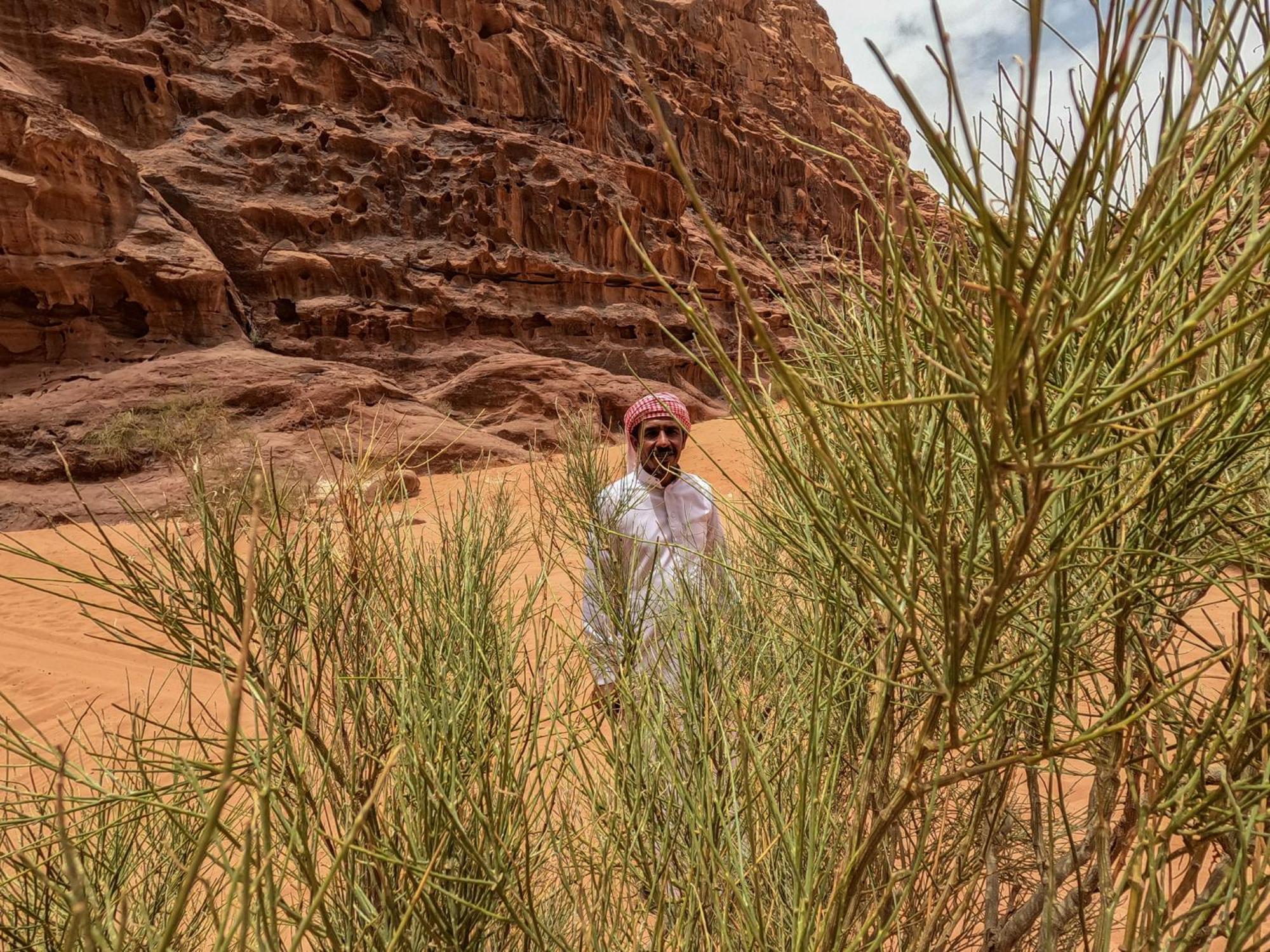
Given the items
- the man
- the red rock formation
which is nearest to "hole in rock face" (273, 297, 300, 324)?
the red rock formation

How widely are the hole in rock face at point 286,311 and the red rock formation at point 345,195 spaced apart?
38 millimetres

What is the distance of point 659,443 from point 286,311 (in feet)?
40.4

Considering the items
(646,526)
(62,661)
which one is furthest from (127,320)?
(646,526)

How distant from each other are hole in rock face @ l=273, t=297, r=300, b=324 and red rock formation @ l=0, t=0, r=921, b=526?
38mm

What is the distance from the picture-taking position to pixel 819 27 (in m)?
33.4

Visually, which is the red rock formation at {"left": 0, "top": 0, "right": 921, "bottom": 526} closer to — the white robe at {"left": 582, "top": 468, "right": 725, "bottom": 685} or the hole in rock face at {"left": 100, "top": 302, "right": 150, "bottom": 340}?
the hole in rock face at {"left": 100, "top": 302, "right": 150, "bottom": 340}

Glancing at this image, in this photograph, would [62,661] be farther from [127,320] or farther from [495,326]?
[495,326]

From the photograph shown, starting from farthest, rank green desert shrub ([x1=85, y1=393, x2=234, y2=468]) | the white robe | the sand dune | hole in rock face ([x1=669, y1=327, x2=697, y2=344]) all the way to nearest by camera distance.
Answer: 1. hole in rock face ([x1=669, y1=327, x2=697, y2=344])
2. green desert shrub ([x1=85, y1=393, x2=234, y2=468])
3. the sand dune
4. the white robe

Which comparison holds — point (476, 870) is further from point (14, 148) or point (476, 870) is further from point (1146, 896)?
point (14, 148)

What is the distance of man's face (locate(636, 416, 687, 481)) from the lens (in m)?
2.44

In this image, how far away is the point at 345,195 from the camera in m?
13.4

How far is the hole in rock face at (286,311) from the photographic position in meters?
12.5

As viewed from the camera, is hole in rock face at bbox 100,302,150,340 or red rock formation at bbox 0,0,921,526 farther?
hole in rock face at bbox 100,302,150,340

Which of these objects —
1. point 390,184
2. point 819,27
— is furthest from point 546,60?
point 819,27
